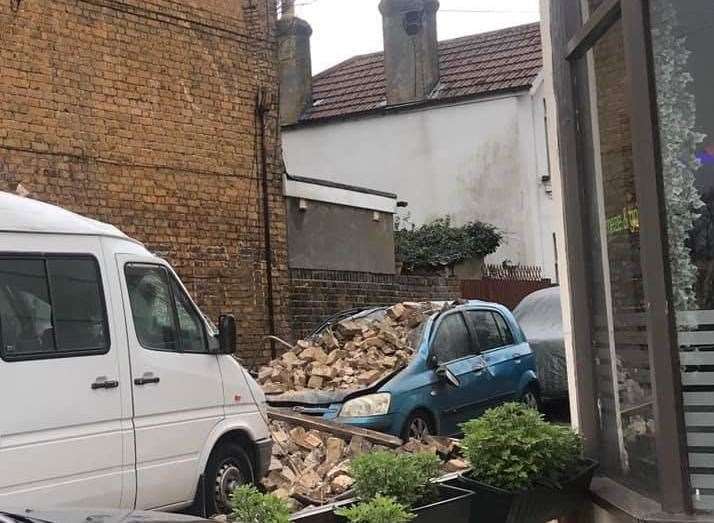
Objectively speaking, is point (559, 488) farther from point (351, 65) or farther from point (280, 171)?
point (351, 65)

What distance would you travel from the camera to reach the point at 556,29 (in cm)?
623

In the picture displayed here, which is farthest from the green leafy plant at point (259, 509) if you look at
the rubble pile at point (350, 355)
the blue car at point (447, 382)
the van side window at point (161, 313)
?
the rubble pile at point (350, 355)

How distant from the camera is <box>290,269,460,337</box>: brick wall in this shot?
Result: 13.5m

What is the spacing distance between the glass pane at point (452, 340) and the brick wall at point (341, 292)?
3.68 m

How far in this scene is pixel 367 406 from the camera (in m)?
8.71

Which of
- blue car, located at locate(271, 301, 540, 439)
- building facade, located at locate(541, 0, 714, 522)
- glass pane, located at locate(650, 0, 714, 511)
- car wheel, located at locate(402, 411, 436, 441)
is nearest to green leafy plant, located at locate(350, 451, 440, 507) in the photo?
building facade, located at locate(541, 0, 714, 522)

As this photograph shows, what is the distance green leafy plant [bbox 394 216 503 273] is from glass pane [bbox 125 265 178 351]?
1508cm

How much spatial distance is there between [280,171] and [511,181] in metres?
11.4

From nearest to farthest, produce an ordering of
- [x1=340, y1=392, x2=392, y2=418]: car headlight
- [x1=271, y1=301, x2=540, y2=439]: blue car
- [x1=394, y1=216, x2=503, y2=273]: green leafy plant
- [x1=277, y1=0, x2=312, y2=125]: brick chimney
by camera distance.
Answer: [x1=340, y1=392, x2=392, y2=418]: car headlight
[x1=271, y1=301, x2=540, y2=439]: blue car
[x1=394, y1=216, x2=503, y2=273]: green leafy plant
[x1=277, y1=0, x2=312, y2=125]: brick chimney

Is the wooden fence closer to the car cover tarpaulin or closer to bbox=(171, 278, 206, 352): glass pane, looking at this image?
the car cover tarpaulin

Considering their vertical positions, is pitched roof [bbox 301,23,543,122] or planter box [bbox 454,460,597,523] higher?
pitched roof [bbox 301,23,543,122]

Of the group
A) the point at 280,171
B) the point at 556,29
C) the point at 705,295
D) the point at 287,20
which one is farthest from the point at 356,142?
the point at 705,295

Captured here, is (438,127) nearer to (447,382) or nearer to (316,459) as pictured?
(447,382)

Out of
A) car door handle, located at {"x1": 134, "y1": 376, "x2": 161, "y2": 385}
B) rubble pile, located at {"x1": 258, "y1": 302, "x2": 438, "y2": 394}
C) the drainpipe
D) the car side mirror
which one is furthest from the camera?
the drainpipe
